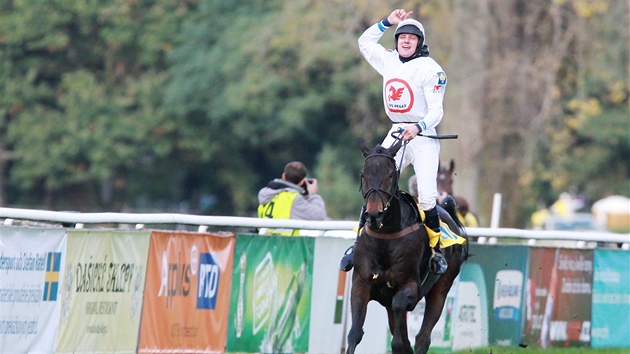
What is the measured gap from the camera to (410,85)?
981 cm

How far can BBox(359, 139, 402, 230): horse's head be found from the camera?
29.4 feet

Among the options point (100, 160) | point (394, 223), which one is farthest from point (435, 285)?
point (100, 160)

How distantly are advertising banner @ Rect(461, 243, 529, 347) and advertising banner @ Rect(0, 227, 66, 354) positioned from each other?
4973 mm

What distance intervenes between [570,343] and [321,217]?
3.35m

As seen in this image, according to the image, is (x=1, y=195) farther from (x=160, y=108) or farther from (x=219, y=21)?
(x=219, y=21)

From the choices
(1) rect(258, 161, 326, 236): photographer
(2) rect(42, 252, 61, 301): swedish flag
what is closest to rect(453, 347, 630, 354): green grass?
(1) rect(258, 161, 326, 236): photographer

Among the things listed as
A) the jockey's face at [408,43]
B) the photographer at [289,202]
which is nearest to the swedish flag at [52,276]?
the jockey's face at [408,43]

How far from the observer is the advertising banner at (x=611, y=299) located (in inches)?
552

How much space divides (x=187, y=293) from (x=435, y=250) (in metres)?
2.12

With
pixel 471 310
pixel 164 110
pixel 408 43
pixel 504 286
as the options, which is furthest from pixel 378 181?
pixel 164 110

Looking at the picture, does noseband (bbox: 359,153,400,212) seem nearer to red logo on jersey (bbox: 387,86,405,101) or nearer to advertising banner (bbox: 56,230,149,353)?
red logo on jersey (bbox: 387,86,405,101)

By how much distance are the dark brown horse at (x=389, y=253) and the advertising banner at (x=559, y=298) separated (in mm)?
3674

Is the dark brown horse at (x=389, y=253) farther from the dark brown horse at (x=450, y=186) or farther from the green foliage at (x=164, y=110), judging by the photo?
the green foliage at (x=164, y=110)

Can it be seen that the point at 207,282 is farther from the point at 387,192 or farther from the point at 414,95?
the point at 414,95
